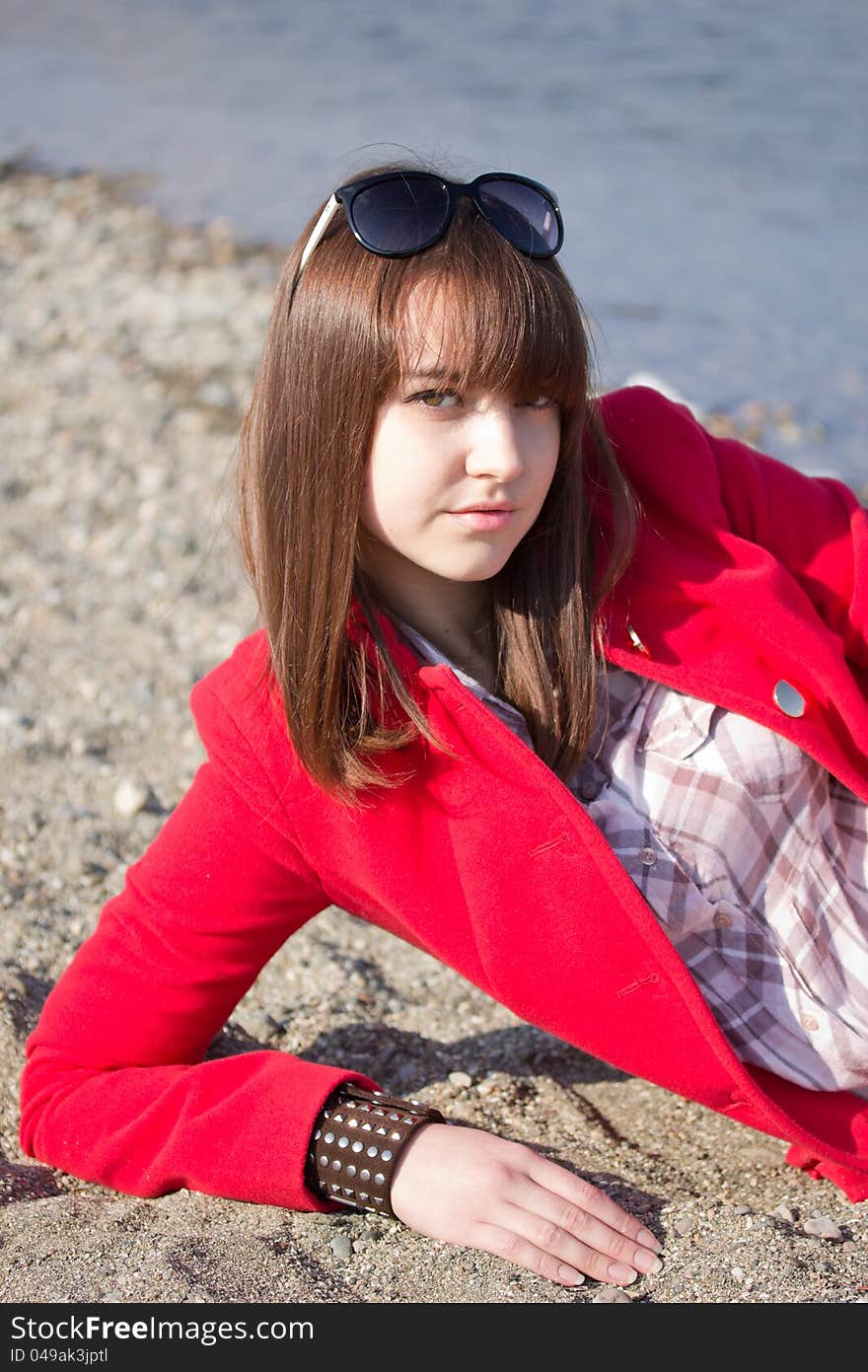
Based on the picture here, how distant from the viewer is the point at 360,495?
2.27 meters

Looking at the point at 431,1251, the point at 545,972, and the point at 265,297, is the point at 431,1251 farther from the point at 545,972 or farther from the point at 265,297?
the point at 265,297

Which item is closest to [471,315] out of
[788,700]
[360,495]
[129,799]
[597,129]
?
[360,495]

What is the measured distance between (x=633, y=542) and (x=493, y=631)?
284mm

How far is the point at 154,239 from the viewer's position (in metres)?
10.4

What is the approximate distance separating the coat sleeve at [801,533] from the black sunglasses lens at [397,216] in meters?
0.69

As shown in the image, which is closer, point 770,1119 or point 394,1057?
point 770,1119

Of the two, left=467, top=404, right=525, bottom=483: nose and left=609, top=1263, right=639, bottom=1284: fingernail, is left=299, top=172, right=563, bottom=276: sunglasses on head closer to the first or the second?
left=467, top=404, right=525, bottom=483: nose

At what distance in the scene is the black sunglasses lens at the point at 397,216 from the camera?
7.11 feet

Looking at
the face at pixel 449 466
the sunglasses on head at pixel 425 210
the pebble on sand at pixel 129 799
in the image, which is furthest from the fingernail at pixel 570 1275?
the pebble on sand at pixel 129 799

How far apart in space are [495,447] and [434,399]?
0.38ft

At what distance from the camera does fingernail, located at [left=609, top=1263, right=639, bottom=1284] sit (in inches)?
88.4

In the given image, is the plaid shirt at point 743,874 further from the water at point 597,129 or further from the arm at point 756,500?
the water at point 597,129

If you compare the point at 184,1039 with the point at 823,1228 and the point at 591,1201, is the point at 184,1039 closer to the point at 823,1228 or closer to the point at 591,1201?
the point at 591,1201
